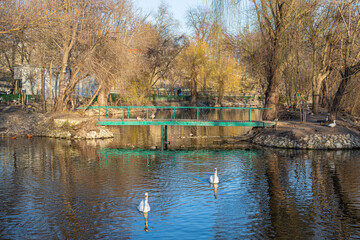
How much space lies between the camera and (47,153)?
77.0 feet

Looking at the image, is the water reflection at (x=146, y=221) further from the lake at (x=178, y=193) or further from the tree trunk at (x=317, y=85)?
the tree trunk at (x=317, y=85)

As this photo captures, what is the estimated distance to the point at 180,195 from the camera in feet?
48.3

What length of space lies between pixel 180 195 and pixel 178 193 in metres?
0.28

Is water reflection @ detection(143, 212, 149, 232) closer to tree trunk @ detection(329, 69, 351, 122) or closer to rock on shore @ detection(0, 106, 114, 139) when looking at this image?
rock on shore @ detection(0, 106, 114, 139)

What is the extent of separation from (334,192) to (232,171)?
5.01 metres

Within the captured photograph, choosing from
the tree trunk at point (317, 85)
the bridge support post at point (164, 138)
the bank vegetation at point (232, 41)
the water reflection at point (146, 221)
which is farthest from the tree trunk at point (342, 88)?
the water reflection at point (146, 221)

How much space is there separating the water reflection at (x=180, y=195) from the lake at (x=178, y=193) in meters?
0.03

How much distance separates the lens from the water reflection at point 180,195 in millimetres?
11336

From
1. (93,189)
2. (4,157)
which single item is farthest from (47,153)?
(93,189)

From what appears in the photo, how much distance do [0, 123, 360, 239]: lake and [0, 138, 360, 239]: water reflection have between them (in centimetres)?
3

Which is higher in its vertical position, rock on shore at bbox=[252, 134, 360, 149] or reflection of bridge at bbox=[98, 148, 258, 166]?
Result: rock on shore at bbox=[252, 134, 360, 149]

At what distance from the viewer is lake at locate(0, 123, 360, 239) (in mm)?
11344

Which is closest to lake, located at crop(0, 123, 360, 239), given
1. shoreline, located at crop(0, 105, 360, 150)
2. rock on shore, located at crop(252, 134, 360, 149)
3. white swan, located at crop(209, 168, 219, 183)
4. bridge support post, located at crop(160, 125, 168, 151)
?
white swan, located at crop(209, 168, 219, 183)

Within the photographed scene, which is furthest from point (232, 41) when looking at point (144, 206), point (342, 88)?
point (144, 206)
